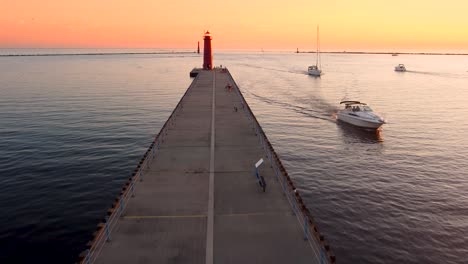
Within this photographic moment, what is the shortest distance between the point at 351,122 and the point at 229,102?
19.4m

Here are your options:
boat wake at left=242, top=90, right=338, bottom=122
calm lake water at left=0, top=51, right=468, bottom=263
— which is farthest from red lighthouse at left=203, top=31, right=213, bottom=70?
calm lake water at left=0, top=51, right=468, bottom=263

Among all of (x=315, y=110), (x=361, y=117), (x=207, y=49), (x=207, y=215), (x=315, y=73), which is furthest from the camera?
(x=315, y=73)

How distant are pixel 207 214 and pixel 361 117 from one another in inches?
1654

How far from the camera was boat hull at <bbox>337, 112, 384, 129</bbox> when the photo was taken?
167 feet

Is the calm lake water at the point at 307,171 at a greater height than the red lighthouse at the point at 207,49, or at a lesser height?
lesser

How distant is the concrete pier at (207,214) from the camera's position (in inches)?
535

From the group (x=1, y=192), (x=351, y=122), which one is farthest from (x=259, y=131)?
(x=351, y=122)

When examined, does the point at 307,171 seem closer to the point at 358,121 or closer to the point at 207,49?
the point at 358,121

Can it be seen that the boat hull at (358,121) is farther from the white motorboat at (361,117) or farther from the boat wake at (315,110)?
the boat wake at (315,110)

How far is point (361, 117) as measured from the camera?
174 ft

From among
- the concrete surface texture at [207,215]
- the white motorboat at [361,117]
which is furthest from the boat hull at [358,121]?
the concrete surface texture at [207,215]

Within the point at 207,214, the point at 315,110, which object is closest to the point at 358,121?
the point at 315,110

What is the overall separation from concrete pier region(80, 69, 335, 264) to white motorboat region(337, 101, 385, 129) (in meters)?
28.5

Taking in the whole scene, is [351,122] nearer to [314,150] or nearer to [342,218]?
[314,150]
